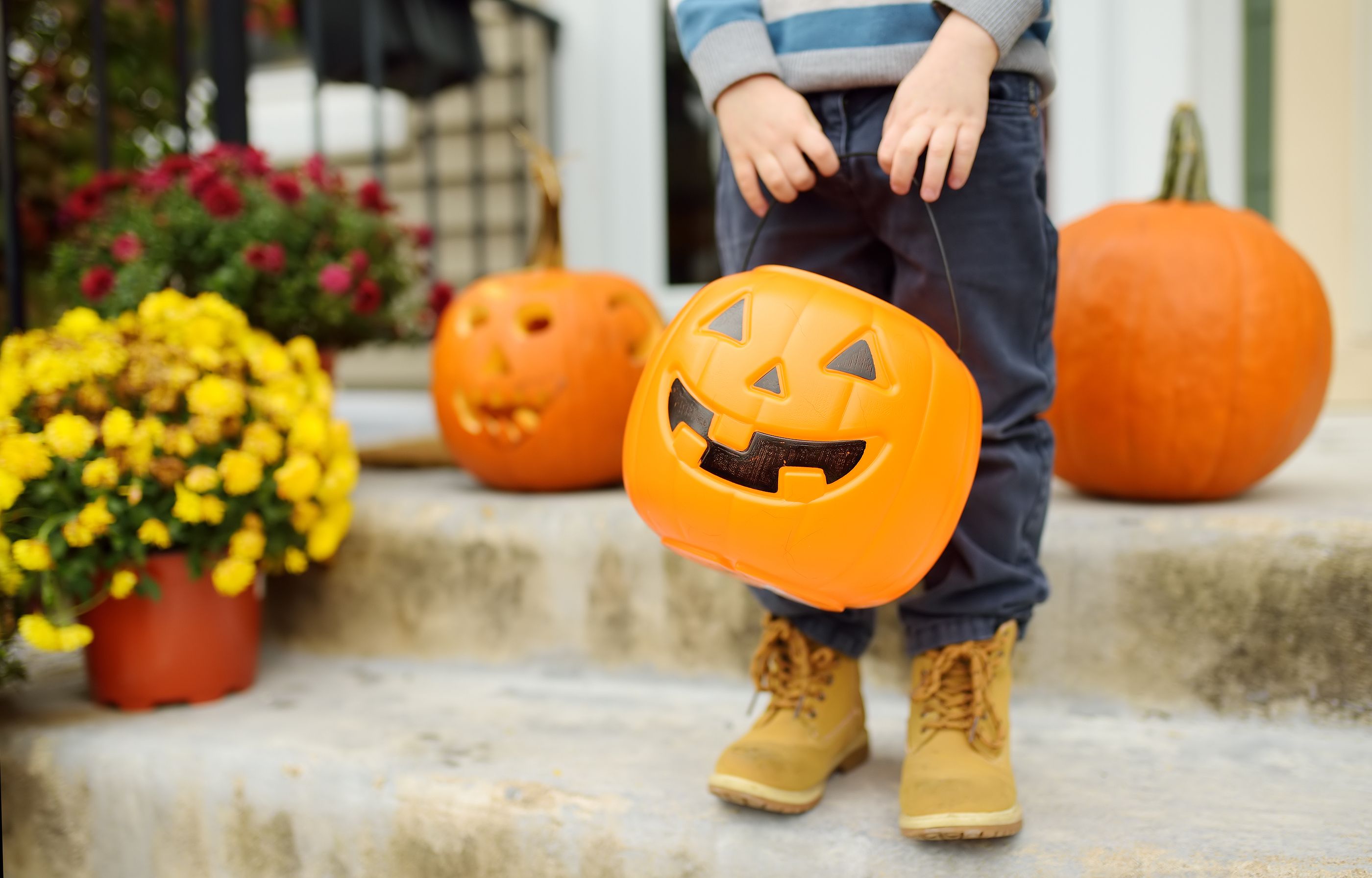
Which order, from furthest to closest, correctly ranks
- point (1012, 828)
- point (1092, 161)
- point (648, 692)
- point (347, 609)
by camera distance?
point (1092, 161) < point (347, 609) < point (648, 692) < point (1012, 828)

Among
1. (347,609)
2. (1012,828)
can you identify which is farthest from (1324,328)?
(347,609)

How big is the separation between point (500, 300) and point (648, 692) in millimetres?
695

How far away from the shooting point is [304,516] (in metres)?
1.40

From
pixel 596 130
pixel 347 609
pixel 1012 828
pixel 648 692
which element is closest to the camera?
pixel 1012 828

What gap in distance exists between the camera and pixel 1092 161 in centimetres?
229

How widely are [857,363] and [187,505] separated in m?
0.93

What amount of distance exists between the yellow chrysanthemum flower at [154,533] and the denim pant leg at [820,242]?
76cm

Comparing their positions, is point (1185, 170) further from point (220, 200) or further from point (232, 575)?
point (220, 200)

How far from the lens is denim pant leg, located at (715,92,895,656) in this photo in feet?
3.10

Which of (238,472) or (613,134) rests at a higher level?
(613,134)

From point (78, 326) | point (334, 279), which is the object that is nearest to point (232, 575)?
point (78, 326)

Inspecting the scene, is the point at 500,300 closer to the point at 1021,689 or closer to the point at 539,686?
the point at 539,686

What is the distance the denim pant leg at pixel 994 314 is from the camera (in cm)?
91

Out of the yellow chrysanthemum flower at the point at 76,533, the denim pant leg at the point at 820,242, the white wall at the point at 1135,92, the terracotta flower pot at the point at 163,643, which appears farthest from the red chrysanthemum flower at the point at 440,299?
the white wall at the point at 1135,92
